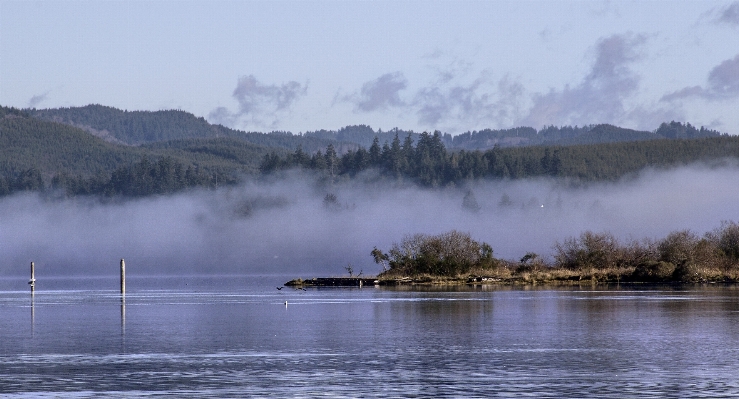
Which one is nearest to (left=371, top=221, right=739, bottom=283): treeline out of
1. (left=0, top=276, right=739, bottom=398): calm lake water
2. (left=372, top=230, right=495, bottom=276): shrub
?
(left=372, top=230, right=495, bottom=276): shrub

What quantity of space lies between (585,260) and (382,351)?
98497 millimetres

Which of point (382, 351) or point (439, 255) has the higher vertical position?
point (439, 255)

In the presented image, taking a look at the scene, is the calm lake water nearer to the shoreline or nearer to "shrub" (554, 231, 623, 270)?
the shoreline

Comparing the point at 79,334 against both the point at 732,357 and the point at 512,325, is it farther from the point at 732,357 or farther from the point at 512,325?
the point at 732,357

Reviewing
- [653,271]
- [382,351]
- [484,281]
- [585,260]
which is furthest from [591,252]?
[382,351]

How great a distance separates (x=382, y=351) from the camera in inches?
1993

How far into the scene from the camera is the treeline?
13938 cm

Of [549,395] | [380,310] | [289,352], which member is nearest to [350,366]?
[289,352]

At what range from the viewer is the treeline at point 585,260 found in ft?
457

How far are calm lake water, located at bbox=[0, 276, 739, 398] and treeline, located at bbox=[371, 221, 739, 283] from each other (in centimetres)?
5210

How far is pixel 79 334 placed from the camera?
202 feet

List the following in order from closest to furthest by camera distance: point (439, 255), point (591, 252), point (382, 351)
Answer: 1. point (382, 351)
2. point (439, 255)
3. point (591, 252)

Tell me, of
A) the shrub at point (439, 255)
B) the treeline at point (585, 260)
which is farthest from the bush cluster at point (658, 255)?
the shrub at point (439, 255)

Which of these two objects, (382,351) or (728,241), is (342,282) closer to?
(728,241)
